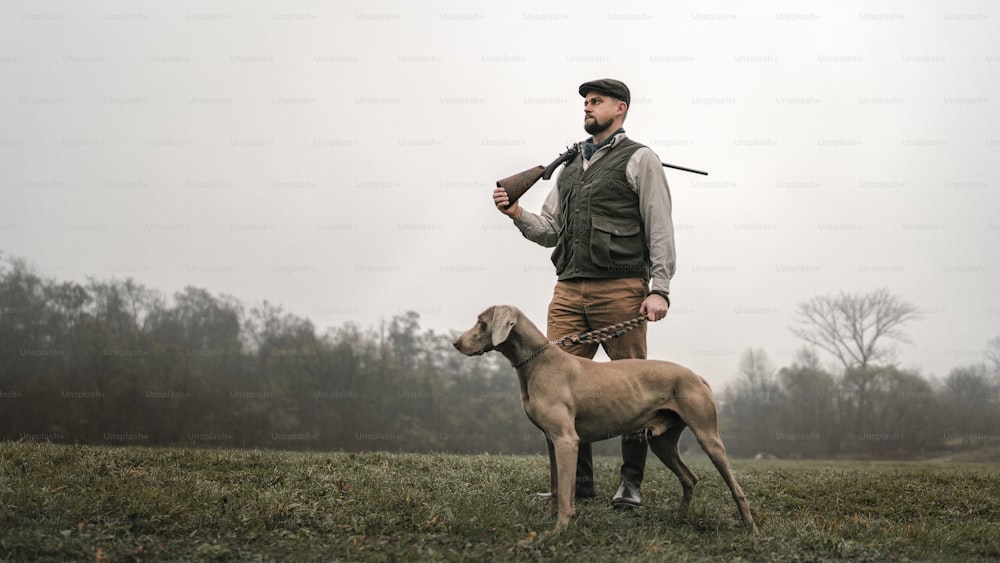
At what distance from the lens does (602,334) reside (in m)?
6.54

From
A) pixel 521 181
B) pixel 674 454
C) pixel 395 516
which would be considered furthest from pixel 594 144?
pixel 395 516

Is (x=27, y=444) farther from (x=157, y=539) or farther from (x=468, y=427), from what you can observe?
(x=468, y=427)

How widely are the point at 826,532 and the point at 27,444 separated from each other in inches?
332

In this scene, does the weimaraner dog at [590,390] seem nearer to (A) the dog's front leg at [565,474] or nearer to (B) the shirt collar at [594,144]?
(A) the dog's front leg at [565,474]

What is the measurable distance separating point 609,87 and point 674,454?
11.1 feet

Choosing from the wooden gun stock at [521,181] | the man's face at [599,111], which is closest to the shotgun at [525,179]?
the wooden gun stock at [521,181]

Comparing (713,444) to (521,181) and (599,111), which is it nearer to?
(521,181)

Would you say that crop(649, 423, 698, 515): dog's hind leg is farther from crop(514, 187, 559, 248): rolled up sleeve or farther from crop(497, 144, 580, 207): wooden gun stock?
crop(497, 144, 580, 207): wooden gun stock

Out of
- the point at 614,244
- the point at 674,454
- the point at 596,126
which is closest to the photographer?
the point at 674,454

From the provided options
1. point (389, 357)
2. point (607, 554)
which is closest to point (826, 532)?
point (607, 554)

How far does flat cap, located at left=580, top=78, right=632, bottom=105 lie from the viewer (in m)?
6.98

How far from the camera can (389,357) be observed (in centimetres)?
3353

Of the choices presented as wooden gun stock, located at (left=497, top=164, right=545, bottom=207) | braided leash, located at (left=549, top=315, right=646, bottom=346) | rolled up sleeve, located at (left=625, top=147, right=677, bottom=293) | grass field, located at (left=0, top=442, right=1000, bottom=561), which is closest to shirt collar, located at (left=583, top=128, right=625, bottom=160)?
rolled up sleeve, located at (left=625, top=147, right=677, bottom=293)

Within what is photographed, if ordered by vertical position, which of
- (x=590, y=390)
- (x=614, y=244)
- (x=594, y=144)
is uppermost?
(x=594, y=144)
